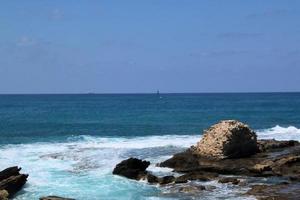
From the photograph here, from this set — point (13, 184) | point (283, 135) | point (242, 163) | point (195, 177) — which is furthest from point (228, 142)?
point (283, 135)

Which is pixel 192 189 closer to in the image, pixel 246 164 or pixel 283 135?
pixel 246 164

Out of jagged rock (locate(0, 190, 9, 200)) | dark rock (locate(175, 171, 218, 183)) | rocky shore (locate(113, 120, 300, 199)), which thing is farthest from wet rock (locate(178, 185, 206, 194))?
jagged rock (locate(0, 190, 9, 200))

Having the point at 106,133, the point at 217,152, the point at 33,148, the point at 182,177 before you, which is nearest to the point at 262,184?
the point at 182,177

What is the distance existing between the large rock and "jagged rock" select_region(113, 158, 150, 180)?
499 centimetres

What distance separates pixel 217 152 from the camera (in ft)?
117

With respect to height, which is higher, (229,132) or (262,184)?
(229,132)

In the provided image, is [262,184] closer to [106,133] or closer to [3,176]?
[3,176]

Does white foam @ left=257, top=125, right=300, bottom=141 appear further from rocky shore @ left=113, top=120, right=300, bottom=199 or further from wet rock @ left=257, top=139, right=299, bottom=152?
rocky shore @ left=113, top=120, right=300, bottom=199

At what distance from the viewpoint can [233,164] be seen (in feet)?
110

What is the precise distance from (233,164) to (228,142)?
2.43 m

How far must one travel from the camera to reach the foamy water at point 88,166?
27.9 m

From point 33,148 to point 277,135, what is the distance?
24.9m

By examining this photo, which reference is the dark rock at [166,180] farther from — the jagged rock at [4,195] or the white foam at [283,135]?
the white foam at [283,135]

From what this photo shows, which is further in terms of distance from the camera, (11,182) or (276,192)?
(11,182)
